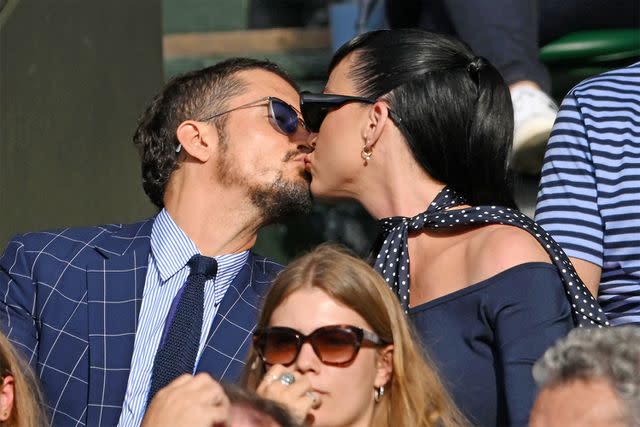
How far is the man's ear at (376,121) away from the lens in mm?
3215

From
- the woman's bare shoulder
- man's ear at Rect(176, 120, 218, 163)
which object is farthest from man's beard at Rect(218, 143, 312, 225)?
the woman's bare shoulder

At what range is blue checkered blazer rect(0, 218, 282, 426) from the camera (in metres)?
3.30

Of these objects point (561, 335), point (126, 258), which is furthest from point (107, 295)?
point (561, 335)

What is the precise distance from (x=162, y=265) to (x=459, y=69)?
37.6 inches

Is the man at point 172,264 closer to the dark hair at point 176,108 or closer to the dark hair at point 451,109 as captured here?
the dark hair at point 176,108

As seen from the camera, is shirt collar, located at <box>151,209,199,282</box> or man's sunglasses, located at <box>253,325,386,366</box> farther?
shirt collar, located at <box>151,209,199,282</box>

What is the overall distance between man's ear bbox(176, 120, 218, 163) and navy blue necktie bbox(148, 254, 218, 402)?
1.35 feet

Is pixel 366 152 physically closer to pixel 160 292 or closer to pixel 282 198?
pixel 282 198

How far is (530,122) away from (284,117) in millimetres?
799

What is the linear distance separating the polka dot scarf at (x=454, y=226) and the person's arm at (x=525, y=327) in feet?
0.11

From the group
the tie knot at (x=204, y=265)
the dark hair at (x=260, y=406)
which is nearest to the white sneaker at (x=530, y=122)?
the tie knot at (x=204, y=265)

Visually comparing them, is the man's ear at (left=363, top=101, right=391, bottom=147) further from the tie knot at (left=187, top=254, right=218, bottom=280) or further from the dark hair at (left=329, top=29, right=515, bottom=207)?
the tie knot at (left=187, top=254, right=218, bottom=280)

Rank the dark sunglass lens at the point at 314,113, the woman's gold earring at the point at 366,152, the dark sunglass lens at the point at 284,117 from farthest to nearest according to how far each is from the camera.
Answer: the dark sunglass lens at the point at 284,117
the dark sunglass lens at the point at 314,113
the woman's gold earring at the point at 366,152

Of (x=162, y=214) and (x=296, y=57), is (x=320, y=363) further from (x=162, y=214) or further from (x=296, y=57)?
(x=296, y=57)
